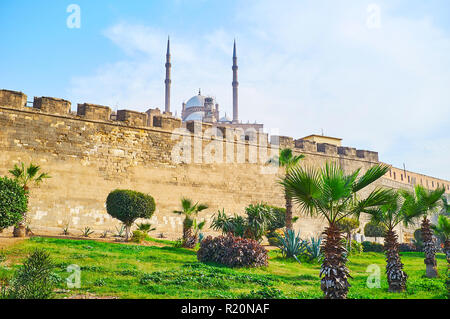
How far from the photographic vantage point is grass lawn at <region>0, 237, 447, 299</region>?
8789 millimetres

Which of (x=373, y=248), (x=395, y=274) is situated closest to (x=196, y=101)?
(x=373, y=248)

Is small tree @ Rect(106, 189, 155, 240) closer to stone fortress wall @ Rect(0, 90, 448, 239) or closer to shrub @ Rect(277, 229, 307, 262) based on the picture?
stone fortress wall @ Rect(0, 90, 448, 239)

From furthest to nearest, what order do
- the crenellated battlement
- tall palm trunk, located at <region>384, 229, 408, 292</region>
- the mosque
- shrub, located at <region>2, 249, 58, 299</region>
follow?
the mosque
the crenellated battlement
tall palm trunk, located at <region>384, 229, 408, 292</region>
shrub, located at <region>2, 249, 58, 299</region>

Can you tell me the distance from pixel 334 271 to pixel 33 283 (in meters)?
5.62

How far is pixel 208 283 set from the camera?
9.69m

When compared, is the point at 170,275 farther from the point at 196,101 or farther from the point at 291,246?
the point at 196,101

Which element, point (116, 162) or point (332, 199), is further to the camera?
point (116, 162)

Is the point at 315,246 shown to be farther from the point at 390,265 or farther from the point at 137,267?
the point at 137,267

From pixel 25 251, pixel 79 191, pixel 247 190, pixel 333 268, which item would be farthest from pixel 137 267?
pixel 247 190

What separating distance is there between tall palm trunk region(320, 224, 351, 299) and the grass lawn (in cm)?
145

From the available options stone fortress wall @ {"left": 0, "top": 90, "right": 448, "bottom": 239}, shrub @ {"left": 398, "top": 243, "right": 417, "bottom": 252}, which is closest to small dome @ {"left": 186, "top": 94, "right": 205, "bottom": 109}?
stone fortress wall @ {"left": 0, "top": 90, "right": 448, "bottom": 239}

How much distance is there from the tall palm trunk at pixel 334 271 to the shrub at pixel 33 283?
16.8ft

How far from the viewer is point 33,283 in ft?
23.7
